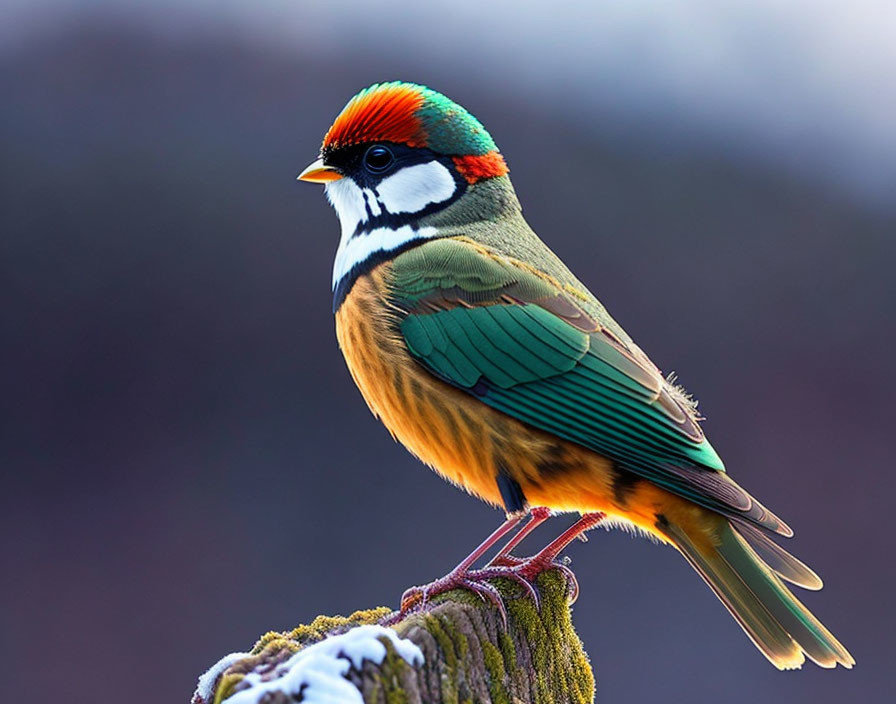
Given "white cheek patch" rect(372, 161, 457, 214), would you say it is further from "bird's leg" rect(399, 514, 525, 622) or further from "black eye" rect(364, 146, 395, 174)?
"bird's leg" rect(399, 514, 525, 622)

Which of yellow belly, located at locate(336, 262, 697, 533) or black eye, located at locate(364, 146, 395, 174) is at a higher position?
black eye, located at locate(364, 146, 395, 174)

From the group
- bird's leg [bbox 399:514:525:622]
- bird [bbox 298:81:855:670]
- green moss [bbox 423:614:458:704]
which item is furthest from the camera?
bird [bbox 298:81:855:670]

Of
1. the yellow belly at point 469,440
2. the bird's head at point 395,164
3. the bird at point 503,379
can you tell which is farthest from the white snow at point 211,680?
the bird's head at point 395,164

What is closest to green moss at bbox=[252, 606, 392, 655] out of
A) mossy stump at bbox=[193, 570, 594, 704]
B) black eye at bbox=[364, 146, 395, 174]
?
mossy stump at bbox=[193, 570, 594, 704]

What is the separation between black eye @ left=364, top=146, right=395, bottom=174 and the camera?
3.73 metres

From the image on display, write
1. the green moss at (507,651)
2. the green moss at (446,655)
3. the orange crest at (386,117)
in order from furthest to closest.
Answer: the orange crest at (386,117) → the green moss at (507,651) → the green moss at (446,655)

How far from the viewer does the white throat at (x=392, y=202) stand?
12.2 ft

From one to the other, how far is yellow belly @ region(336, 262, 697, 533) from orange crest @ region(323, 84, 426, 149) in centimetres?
50

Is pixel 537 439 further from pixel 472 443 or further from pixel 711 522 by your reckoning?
pixel 711 522

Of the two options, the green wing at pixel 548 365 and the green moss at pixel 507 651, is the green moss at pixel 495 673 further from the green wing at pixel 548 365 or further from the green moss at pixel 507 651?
the green wing at pixel 548 365

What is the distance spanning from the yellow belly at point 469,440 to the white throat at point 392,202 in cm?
20

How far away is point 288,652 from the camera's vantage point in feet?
7.34

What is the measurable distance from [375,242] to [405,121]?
0.42m

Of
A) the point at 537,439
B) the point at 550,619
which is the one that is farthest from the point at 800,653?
the point at 537,439
